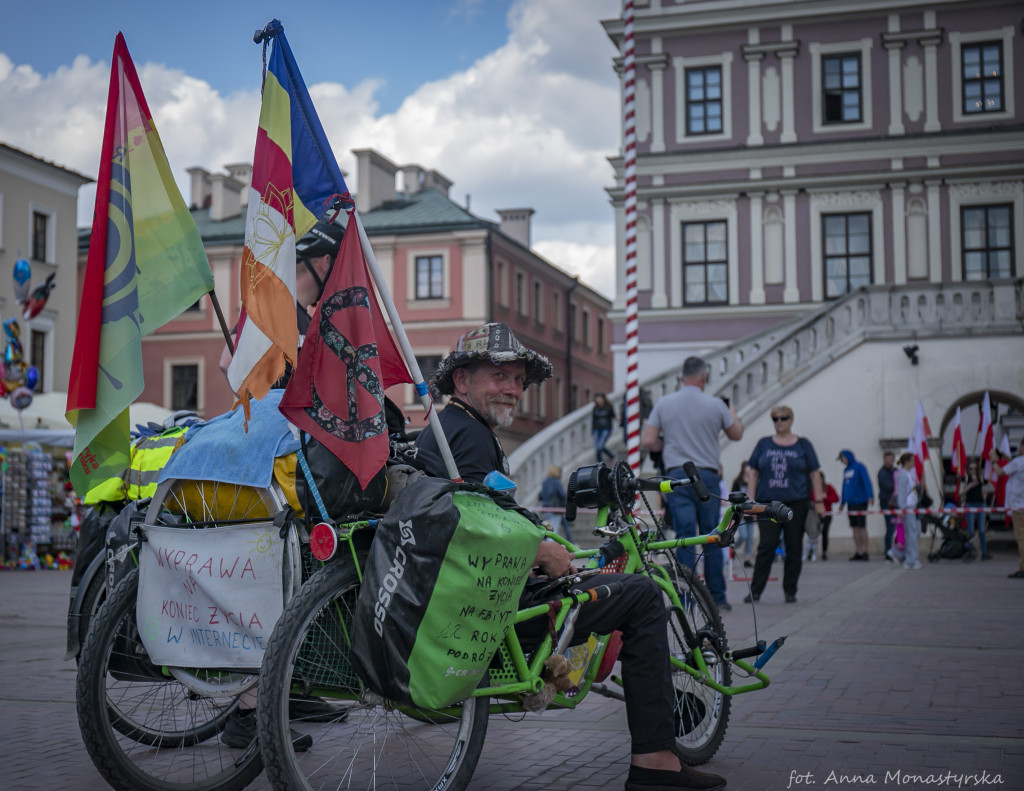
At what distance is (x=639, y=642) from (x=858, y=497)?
1918cm

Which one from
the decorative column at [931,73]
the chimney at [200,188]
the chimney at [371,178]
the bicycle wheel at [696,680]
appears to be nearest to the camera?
the bicycle wheel at [696,680]

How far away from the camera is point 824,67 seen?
107ft

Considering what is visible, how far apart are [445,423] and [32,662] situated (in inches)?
187

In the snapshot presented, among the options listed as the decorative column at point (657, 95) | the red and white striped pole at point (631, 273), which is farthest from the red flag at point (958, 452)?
the decorative column at point (657, 95)

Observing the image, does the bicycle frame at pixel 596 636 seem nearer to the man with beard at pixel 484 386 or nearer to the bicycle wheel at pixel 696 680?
the bicycle wheel at pixel 696 680

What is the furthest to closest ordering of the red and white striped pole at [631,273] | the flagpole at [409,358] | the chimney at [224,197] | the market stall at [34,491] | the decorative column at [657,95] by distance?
the chimney at [224,197] < the decorative column at [657,95] < the market stall at [34,491] < the red and white striped pole at [631,273] < the flagpole at [409,358]

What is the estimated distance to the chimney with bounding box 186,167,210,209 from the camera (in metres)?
53.2

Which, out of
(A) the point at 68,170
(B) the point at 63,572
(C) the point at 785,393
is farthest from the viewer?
(A) the point at 68,170

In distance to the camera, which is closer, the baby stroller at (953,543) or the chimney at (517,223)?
the baby stroller at (953,543)

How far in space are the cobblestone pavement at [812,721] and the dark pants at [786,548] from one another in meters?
1.24

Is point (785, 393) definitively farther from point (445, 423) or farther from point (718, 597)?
point (445, 423)

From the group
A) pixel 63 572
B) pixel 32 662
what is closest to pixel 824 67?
pixel 63 572

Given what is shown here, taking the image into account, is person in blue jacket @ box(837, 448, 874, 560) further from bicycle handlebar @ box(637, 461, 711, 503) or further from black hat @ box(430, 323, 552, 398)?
black hat @ box(430, 323, 552, 398)

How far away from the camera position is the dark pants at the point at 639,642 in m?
4.22
